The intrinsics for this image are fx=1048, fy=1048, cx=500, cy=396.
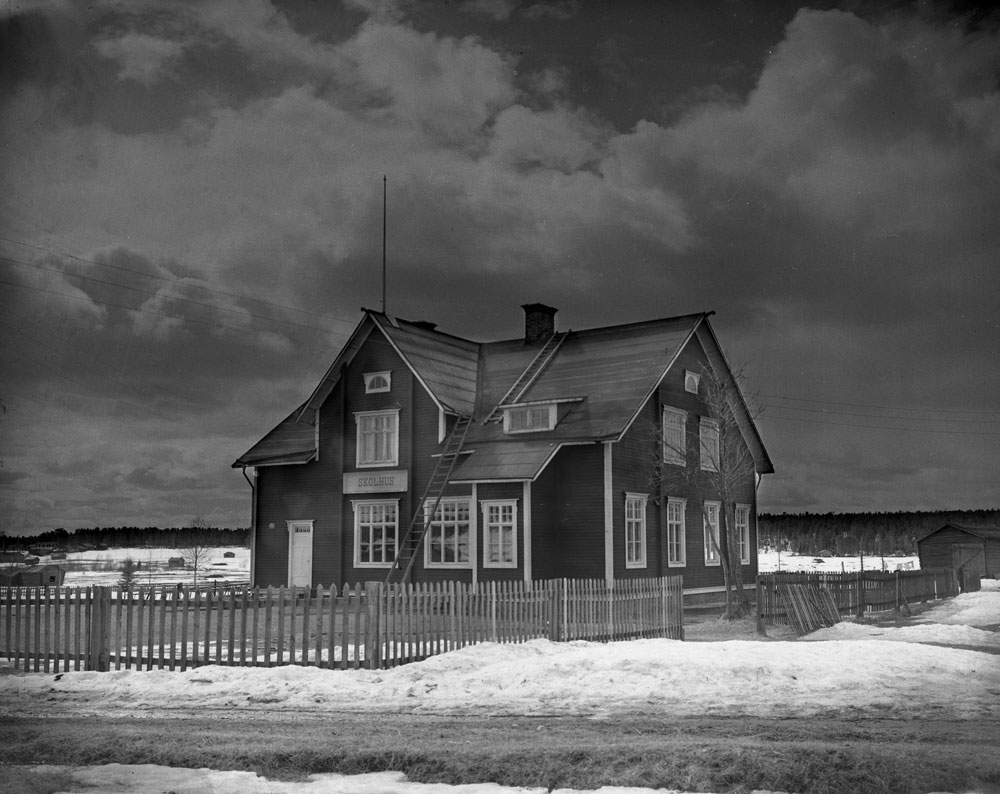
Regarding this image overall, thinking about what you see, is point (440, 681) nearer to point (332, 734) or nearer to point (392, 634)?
point (392, 634)

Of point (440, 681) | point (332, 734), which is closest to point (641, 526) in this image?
point (440, 681)

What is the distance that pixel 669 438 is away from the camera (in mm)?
34438

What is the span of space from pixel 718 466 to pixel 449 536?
9.73 meters

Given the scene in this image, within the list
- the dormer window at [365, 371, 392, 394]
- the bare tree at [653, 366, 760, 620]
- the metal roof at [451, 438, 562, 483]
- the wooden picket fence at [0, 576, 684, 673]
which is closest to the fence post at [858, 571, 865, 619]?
the bare tree at [653, 366, 760, 620]

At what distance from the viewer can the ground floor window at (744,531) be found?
38.7 m

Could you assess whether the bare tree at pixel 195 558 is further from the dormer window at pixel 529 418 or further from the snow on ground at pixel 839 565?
the snow on ground at pixel 839 565

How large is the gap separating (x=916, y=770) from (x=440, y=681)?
7.53m

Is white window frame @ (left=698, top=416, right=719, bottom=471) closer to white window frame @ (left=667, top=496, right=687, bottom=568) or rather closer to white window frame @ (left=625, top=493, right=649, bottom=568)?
white window frame @ (left=667, top=496, right=687, bottom=568)

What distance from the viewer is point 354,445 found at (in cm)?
3584

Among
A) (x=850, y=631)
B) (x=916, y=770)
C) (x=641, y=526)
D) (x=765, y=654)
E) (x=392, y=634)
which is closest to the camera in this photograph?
(x=916, y=770)

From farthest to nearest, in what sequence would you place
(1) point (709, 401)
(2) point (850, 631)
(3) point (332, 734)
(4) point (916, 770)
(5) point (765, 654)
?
(1) point (709, 401) → (2) point (850, 631) → (5) point (765, 654) → (3) point (332, 734) → (4) point (916, 770)

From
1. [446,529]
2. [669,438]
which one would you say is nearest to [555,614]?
[446,529]

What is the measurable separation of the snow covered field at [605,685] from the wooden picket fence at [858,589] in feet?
31.6

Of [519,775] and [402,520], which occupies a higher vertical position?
[402,520]
